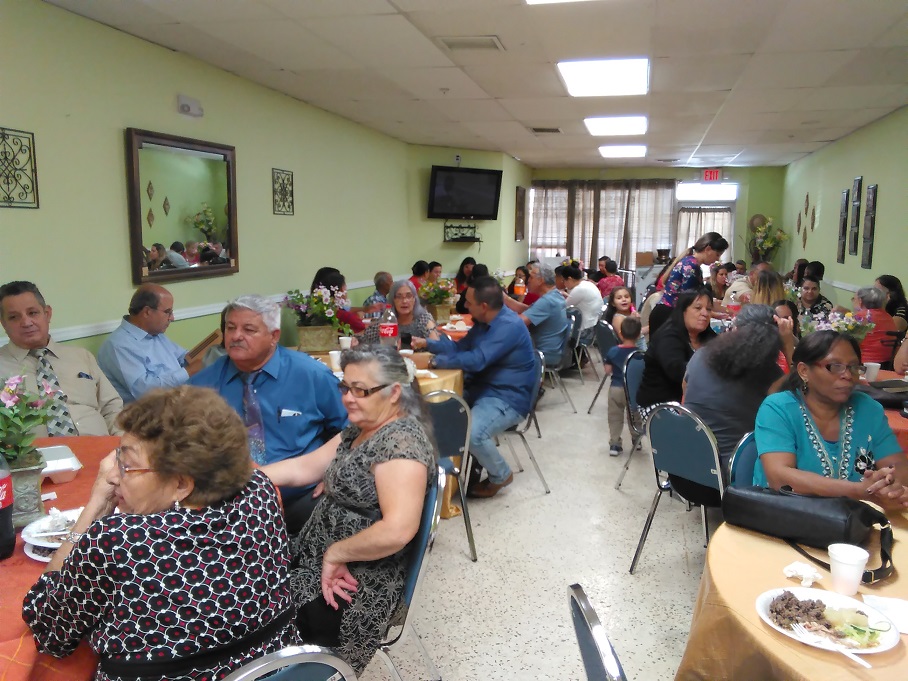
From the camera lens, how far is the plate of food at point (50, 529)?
1.51 m

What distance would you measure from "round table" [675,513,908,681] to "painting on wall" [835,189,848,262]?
7.27 metres

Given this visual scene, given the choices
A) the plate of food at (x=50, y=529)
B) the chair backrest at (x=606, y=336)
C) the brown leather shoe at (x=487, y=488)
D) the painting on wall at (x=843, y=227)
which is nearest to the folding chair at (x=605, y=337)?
the chair backrest at (x=606, y=336)

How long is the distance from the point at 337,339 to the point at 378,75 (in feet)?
6.81

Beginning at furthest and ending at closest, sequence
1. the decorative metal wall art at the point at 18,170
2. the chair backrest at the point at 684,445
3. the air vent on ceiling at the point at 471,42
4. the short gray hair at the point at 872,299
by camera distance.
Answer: the short gray hair at the point at 872,299 → the air vent on ceiling at the point at 471,42 → the decorative metal wall art at the point at 18,170 → the chair backrest at the point at 684,445

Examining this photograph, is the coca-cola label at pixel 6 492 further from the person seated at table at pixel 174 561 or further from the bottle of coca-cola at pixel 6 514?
the person seated at table at pixel 174 561

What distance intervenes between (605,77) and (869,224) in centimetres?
370

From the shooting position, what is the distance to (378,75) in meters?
5.01

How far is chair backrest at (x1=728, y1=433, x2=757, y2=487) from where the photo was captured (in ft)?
7.45

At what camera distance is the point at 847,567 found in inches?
56.4

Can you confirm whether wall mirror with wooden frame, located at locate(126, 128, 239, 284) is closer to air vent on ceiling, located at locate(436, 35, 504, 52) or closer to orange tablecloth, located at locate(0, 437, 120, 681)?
air vent on ceiling, located at locate(436, 35, 504, 52)

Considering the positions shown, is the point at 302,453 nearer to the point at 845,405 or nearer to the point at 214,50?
the point at 845,405

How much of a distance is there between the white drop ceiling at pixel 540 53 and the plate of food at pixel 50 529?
2.75 meters

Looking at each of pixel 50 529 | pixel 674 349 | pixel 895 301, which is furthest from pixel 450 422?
pixel 895 301

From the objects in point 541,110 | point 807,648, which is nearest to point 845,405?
point 807,648
